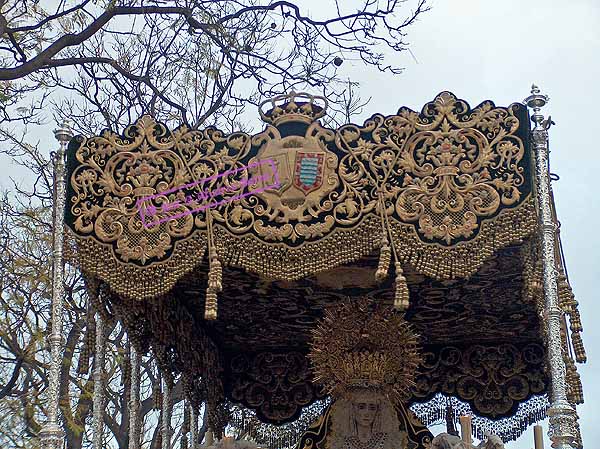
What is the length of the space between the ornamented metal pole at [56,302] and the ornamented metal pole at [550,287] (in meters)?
3.10

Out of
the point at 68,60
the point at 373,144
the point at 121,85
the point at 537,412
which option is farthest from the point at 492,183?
the point at 121,85

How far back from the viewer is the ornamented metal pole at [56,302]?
720cm

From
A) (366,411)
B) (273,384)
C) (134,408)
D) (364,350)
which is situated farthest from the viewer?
(273,384)

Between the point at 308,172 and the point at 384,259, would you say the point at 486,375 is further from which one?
the point at 308,172

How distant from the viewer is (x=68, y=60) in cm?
1012

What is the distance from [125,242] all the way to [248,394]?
9.75 ft

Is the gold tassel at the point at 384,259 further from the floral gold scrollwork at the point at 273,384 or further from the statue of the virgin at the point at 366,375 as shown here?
the floral gold scrollwork at the point at 273,384

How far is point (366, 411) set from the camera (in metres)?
8.49

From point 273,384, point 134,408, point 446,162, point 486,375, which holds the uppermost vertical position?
point 446,162

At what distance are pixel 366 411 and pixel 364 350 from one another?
461mm

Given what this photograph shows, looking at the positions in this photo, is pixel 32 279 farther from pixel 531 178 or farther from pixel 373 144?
pixel 531 178

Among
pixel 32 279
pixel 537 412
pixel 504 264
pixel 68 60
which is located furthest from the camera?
pixel 32 279

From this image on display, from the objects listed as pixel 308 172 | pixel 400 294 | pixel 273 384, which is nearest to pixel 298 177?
pixel 308 172

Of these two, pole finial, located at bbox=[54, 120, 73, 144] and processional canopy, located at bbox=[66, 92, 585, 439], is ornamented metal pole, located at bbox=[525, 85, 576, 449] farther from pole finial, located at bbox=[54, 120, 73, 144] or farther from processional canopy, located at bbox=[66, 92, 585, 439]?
pole finial, located at bbox=[54, 120, 73, 144]
